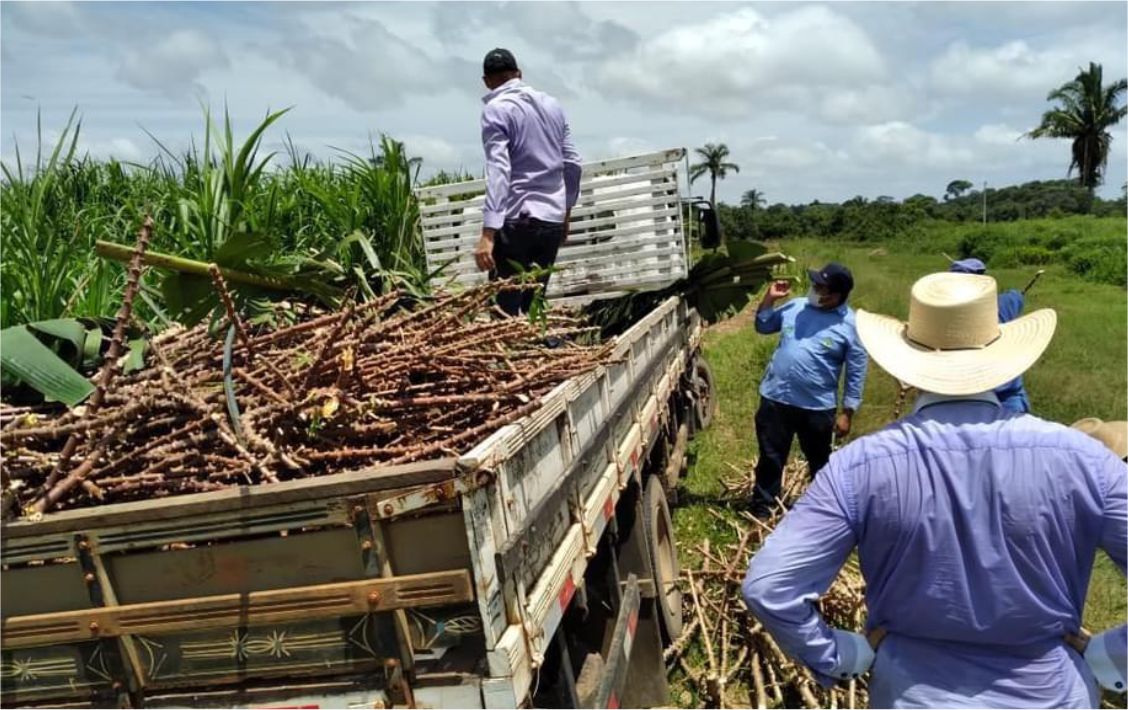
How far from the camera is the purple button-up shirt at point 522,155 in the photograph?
4.19 metres

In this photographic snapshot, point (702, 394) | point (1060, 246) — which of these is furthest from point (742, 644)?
point (1060, 246)

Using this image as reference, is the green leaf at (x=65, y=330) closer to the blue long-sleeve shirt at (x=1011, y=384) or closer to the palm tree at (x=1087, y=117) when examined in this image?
the blue long-sleeve shirt at (x=1011, y=384)

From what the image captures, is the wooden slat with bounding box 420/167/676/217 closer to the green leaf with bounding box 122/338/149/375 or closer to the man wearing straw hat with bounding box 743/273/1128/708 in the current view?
the green leaf with bounding box 122/338/149/375

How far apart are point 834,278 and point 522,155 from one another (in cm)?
199

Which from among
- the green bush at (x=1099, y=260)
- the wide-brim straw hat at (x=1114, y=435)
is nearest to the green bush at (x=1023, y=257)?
the green bush at (x=1099, y=260)

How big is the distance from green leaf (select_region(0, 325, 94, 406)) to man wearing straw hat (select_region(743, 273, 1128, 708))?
1643 mm

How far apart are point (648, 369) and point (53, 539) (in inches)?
115

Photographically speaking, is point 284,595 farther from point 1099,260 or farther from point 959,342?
point 1099,260

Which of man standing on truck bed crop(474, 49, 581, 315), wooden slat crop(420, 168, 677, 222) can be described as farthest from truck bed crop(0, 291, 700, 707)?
wooden slat crop(420, 168, 677, 222)

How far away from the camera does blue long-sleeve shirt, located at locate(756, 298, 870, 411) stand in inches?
202

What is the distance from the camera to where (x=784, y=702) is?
364 cm

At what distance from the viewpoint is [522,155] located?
14.3ft

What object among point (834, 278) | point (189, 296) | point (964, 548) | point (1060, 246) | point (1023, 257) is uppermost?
point (189, 296)

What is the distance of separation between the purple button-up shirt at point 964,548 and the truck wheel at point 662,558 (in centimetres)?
169
